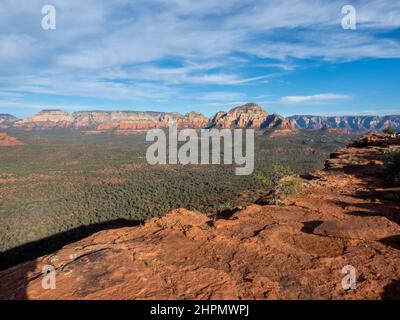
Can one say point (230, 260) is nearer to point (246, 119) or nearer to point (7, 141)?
point (7, 141)

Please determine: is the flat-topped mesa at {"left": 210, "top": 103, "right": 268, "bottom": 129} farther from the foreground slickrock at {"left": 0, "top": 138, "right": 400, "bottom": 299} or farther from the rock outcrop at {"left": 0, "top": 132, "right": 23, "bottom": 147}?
the foreground slickrock at {"left": 0, "top": 138, "right": 400, "bottom": 299}

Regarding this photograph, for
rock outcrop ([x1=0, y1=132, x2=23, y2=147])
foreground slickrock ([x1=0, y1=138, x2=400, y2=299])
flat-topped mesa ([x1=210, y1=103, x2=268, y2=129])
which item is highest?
flat-topped mesa ([x1=210, y1=103, x2=268, y2=129])

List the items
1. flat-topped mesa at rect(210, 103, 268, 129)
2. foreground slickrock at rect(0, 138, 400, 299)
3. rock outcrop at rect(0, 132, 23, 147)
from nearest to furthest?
foreground slickrock at rect(0, 138, 400, 299)
rock outcrop at rect(0, 132, 23, 147)
flat-topped mesa at rect(210, 103, 268, 129)

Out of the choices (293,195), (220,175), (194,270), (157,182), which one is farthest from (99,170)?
(194,270)

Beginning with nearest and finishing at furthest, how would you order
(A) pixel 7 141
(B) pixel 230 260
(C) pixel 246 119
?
(B) pixel 230 260, (A) pixel 7 141, (C) pixel 246 119

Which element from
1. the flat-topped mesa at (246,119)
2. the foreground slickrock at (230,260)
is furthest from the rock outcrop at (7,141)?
the foreground slickrock at (230,260)

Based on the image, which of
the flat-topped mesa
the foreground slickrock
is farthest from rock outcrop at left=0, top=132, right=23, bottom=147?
the foreground slickrock

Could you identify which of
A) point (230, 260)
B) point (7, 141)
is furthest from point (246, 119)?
point (230, 260)
